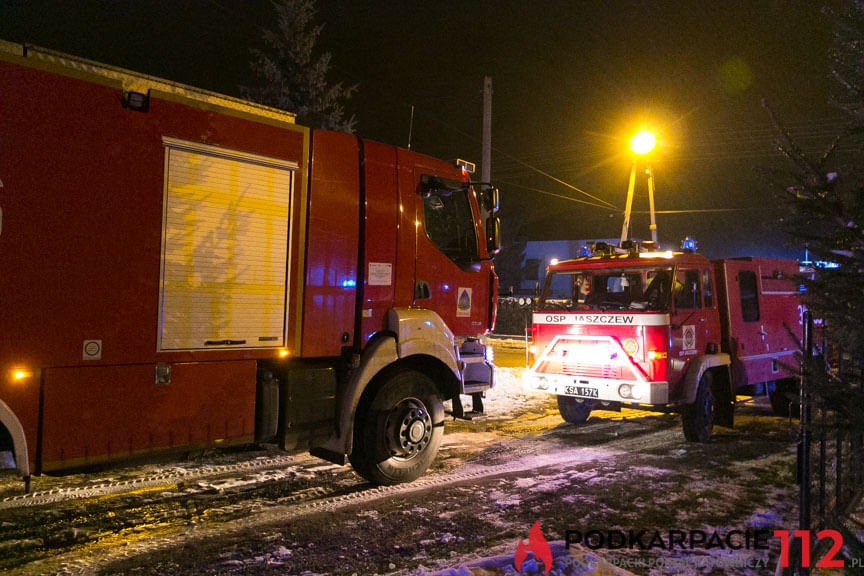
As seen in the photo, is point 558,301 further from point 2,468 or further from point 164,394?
point 2,468

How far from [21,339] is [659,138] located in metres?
18.4

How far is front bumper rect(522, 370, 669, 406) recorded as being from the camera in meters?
7.01

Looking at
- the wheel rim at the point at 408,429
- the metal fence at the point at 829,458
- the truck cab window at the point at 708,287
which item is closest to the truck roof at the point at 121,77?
the wheel rim at the point at 408,429

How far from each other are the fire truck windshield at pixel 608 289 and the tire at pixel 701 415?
1426 millimetres

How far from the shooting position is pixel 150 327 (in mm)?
4109

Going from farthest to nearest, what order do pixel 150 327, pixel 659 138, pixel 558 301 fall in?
pixel 659 138
pixel 558 301
pixel 150 327

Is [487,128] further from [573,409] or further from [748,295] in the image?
[573,409]

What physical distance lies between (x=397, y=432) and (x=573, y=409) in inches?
164

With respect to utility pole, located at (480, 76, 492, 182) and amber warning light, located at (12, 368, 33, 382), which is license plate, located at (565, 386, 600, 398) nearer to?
amber warning light, located at (12, 368, 33, 382)

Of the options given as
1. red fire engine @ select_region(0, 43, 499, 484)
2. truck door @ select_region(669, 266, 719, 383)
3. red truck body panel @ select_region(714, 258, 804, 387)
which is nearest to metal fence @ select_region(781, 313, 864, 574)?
truck door @ select_region(669, 266, 719, 383)

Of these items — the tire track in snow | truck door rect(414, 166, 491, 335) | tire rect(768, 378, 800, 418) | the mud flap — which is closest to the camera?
the tire track in snow

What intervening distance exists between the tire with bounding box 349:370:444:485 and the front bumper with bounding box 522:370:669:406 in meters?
2.68

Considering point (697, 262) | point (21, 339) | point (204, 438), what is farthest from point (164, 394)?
point (697, 262)

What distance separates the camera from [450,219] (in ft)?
20.8
